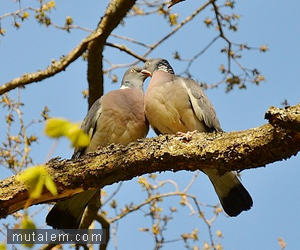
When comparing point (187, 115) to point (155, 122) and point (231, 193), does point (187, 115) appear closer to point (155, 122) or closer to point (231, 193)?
point (155, 122)

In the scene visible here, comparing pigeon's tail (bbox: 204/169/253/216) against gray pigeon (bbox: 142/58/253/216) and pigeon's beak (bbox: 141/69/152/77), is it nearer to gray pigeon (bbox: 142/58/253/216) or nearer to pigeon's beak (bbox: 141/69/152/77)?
gray pigeon (bbox: 142/58/253/216)

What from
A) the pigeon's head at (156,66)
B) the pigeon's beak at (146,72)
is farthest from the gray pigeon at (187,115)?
the pigeon's beak at (146,72)

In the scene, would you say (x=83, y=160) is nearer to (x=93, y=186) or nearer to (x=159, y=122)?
(x=93, y=186)

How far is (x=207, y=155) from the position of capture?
2.73 m

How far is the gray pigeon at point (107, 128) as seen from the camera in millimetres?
3855

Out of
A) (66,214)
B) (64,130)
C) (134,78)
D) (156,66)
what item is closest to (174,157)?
(66,214)

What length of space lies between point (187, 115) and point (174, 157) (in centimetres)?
115

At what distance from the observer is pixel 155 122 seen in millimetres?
3990

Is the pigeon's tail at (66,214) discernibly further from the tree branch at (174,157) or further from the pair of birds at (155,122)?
the tree branch at (174,157)

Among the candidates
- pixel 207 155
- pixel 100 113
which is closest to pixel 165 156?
pixel 207 155

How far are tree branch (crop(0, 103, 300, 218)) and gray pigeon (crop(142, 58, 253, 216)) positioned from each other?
→ 968 millimetres

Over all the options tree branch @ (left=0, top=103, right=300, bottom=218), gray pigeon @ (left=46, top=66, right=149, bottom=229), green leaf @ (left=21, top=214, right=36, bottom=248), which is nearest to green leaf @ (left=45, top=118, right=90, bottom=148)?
green leaf @ (left=21, top=214, right=36, bottom=248)

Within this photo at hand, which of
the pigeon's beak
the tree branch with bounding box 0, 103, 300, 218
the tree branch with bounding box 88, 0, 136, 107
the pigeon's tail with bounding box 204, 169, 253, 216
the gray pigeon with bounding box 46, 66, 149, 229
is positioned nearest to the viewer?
the tree branch with bounding box 0, 103, 300, 218

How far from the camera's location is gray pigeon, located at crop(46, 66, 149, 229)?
152 inches
